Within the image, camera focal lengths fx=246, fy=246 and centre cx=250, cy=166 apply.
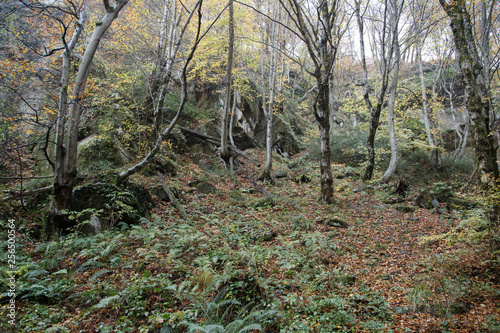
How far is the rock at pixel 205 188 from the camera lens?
1011 cm

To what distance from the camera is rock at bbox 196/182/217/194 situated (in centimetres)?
1011

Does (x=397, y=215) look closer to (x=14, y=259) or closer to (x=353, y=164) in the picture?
(x=353, y=164)

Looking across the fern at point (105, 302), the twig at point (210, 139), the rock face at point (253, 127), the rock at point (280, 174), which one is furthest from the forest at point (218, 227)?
the rock face at point (253, 127)

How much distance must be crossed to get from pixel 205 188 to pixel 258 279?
21.9 feet

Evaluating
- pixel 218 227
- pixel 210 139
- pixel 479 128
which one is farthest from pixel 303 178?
pixel 479 128

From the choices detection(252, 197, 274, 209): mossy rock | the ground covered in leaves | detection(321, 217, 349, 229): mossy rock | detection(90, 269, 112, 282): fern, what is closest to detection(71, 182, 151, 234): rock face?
the ground covered in leaves

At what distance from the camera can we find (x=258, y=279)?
3922mm

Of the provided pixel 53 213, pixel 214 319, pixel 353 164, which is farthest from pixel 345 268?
pixel 353 164

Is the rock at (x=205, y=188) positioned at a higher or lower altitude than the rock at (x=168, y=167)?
lower

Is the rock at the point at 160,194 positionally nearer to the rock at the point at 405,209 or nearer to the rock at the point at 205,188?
the rock at the point at 205,188

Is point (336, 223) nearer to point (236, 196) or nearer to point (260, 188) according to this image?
point (236, 196)

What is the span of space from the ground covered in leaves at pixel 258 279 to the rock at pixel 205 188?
91.6 inches

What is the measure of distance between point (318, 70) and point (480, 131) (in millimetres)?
5052

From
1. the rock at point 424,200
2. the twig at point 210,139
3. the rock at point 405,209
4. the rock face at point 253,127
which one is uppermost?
the rock face at point 253,127
